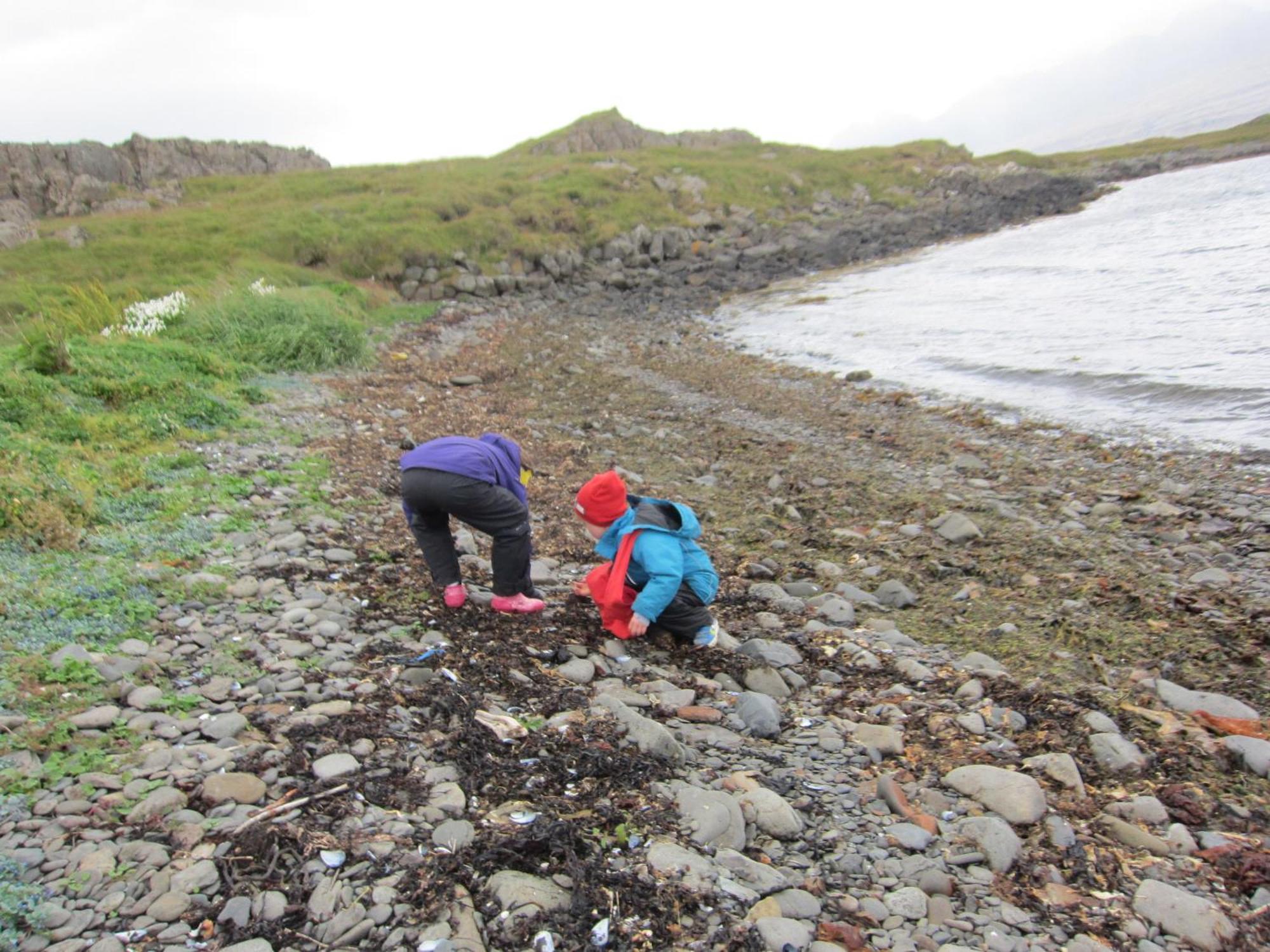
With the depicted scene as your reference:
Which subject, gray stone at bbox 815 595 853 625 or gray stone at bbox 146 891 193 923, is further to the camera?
gray stone at bbox 815 595 853 625

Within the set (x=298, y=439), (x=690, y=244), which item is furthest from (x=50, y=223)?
(x=298, y=439)

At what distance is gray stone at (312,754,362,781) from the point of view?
11.5 feet

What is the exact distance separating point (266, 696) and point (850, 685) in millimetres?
3578

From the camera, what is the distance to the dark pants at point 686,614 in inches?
216

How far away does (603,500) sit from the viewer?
544 centimetres

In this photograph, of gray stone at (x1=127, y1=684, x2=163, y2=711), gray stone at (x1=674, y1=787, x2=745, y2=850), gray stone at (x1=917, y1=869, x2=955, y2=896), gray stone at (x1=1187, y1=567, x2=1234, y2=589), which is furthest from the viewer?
gray stone at (x1=1187, y1=567, x2=1234, y2=589)

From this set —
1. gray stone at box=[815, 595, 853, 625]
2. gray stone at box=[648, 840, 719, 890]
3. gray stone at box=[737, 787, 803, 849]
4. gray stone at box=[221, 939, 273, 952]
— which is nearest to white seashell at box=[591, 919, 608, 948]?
gray stone at box=[648, 840, 719, 890]

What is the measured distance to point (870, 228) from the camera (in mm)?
40906

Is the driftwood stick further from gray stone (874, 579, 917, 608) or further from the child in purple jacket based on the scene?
gray stone (874, 579, 917, 608)

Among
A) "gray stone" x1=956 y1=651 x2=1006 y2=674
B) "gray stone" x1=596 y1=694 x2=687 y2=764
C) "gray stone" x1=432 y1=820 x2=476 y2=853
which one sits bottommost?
"gray stone" x1=956 y1=651 x2=1006 y2=674

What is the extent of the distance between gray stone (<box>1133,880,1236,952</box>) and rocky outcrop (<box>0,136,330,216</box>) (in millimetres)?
43717

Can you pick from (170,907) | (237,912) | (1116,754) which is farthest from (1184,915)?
(170,907)

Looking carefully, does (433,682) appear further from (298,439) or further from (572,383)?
(572,383)

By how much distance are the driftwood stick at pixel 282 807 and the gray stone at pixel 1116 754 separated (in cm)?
391
